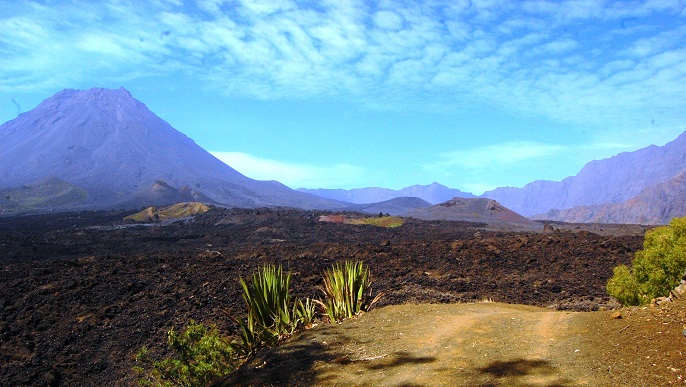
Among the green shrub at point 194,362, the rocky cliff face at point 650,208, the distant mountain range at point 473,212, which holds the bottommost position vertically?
the green shrub at point 194,362

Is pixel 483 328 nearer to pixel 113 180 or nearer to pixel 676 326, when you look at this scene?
pixel 676 326

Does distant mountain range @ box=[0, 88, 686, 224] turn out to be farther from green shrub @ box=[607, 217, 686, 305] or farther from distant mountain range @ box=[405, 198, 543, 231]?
green shrub @ box=[607, 217, 686, 305]

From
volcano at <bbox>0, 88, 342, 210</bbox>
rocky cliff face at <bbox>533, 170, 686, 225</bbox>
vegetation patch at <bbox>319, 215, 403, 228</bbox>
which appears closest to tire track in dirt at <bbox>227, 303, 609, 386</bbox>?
vegetation patch at <bbox>319, 215, 403, 228</bbox>

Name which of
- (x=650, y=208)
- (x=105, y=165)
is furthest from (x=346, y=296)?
(x=105, y=165)

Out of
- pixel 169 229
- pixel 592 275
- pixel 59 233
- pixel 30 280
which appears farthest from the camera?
pixel 169 229

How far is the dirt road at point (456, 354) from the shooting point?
5.16 metres

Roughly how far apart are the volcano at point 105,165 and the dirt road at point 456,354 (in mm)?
82374

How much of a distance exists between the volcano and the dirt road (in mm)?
82374

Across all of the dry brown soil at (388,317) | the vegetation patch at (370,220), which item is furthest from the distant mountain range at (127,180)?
the dry brown soil at (388,317)

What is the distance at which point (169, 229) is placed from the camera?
1598 inches

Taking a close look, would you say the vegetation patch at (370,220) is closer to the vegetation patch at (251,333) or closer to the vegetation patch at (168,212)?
the vegetation patch at (168,212)

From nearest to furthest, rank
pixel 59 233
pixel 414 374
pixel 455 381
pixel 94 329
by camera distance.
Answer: pixel 455 381 < pixel 414 374 < pixel 94 329 < pixel 59 233

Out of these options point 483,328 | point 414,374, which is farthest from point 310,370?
point 483,328

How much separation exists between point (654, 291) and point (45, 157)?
157 metres
